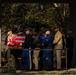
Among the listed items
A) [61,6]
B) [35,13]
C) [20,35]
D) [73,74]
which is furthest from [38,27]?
[73,74]

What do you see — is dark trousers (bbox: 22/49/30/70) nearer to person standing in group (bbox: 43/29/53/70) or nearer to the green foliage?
person standing in group (bbox: 43/29/53/70)

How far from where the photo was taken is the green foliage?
34.8 meters

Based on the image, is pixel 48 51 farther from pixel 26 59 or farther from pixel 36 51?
pixel 26 59

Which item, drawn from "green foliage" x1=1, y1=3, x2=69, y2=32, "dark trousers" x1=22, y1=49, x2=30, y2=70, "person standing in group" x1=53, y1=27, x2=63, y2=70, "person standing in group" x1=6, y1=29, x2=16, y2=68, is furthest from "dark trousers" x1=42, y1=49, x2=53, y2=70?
"green foliage" x1=1, y1=3, x2=69, y2=32

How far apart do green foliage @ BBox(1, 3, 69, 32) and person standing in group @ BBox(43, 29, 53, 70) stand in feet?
57.1

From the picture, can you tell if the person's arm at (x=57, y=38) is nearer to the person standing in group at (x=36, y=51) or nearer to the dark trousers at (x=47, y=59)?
the dark trousers at (x=47, y=59)

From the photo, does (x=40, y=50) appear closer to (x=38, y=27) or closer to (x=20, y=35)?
(x=20, y=35)

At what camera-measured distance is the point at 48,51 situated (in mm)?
16547

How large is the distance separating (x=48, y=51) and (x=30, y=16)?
63.3 ft

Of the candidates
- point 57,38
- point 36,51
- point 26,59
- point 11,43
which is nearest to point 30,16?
point 11,43

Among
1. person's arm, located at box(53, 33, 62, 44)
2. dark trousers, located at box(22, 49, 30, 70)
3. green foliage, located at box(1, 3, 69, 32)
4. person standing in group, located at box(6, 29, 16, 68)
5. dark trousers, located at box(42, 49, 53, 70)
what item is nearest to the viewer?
person's arm, located at box(53, 33, 62, 44)

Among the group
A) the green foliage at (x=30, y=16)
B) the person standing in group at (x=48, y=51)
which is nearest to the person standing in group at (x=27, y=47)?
the person standing in group at (x=48, y=51)

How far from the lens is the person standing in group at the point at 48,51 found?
649 inches

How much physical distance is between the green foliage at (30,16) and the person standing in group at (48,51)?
57.1 feet
